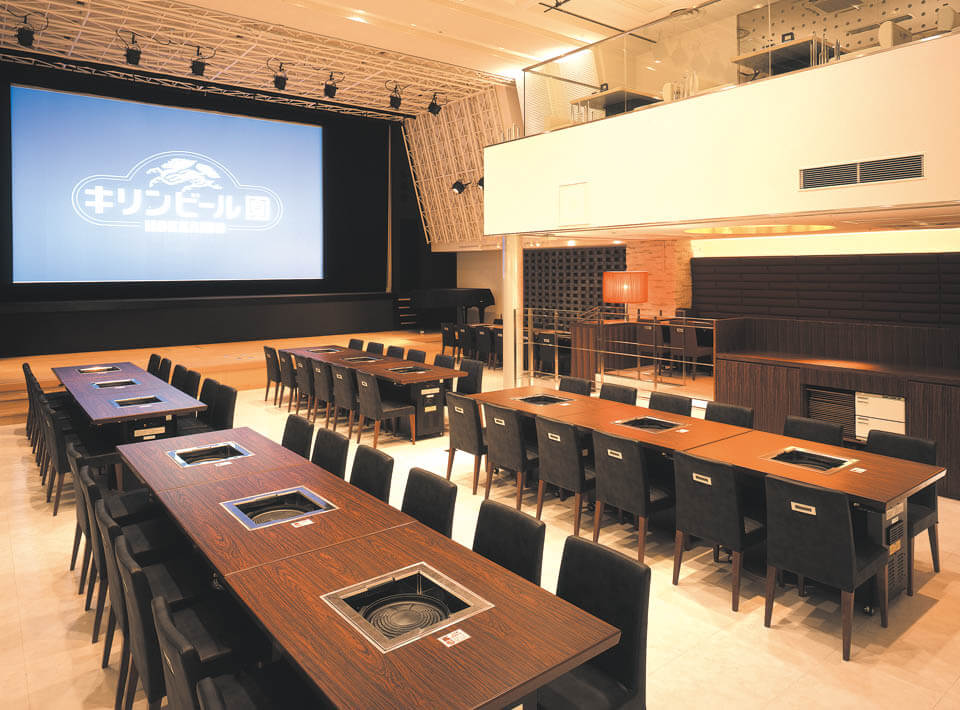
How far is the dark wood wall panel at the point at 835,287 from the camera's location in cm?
781

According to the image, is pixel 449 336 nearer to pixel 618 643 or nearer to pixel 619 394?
pixel 619 394

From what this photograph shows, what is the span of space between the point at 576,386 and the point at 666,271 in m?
5.42

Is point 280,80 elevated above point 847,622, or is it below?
above

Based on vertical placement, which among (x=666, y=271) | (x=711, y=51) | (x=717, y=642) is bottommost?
(x=717, y=642)

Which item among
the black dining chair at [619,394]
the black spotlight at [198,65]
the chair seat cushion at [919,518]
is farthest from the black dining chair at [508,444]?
the black spotlight at [198,65]

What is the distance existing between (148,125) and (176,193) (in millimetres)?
1184

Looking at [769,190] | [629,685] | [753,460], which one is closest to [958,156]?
[769,190]

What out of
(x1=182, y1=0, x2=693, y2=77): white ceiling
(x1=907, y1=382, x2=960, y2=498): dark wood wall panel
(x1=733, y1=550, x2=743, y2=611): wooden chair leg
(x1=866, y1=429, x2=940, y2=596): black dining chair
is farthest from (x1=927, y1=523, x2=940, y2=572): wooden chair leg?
(x1=182, y1=0, x2=693, y2=77): white ceiling

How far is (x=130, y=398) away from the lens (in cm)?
561

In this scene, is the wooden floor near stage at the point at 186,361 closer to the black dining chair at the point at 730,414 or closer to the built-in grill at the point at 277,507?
the built-in grill at the point at 277,507

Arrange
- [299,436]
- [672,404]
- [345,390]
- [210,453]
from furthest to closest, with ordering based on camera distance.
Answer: [345,390], [672,404], [299,436], [210,453]

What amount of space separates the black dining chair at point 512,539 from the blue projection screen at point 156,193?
10604mm

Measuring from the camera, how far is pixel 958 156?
4359mm

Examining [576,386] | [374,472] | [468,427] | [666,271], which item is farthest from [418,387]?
[666,271]
